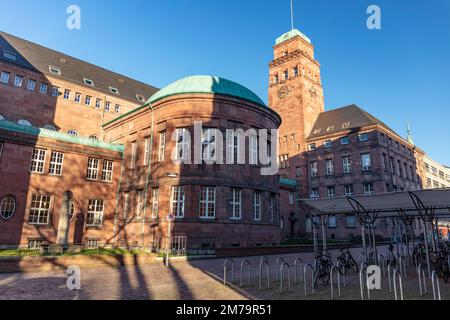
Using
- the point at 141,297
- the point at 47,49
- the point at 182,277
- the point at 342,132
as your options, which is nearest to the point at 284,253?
the point at 182,277

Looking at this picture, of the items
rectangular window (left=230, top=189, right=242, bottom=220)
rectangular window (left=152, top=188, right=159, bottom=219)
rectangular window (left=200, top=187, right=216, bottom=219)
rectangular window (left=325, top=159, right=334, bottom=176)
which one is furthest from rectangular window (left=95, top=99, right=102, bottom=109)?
rectangular window (left=325, top=159, right=334, bottom=176)

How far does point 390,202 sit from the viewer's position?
14.4 meters

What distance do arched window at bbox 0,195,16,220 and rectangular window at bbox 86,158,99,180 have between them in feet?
21.0

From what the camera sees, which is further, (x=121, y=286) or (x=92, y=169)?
(x=92, y=169)

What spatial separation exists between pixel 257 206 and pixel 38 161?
19.6 metres

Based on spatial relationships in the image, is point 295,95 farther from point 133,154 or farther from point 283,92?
point 133,154

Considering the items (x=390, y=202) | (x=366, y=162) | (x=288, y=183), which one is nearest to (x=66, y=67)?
(x=288, y=183)

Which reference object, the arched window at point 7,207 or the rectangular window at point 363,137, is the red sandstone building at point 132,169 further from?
the rectangular window at point 363,137

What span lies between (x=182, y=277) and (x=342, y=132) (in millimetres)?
44070

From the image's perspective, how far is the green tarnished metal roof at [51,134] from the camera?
81.3ft

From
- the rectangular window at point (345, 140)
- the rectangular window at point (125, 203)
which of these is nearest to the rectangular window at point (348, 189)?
the rectangular window at point (345, 140)

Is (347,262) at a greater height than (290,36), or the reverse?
(290,36)

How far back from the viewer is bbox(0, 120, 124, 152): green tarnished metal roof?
24.8m

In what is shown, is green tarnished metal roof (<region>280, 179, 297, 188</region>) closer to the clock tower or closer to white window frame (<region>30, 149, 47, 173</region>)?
the clock tower
